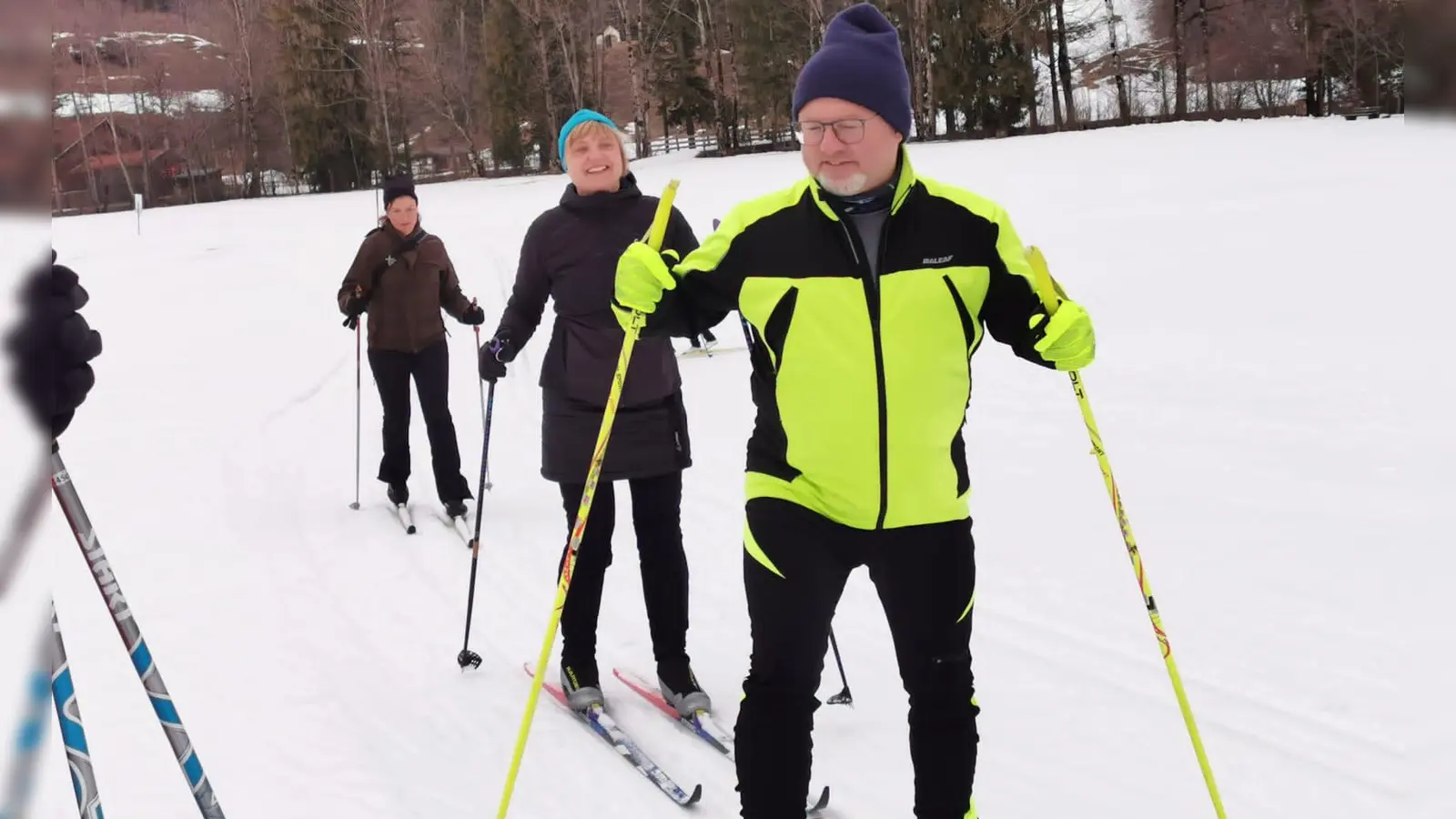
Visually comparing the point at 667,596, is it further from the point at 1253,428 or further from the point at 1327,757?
the point at 1253,428

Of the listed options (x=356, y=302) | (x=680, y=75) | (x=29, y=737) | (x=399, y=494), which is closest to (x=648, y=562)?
(x=29, y=737)

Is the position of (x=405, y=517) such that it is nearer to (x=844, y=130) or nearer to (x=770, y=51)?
(x=844, y=130)

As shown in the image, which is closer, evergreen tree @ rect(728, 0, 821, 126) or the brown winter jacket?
the brown winter jacket

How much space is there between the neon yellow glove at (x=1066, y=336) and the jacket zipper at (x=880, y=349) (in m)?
0.36

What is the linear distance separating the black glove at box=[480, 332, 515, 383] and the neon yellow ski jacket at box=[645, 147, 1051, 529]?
68.2 inches

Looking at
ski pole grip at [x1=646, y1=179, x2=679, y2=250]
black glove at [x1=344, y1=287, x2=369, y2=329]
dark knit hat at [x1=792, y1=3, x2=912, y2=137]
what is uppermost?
dark knit hat at [x1=792, y1=3, x2=912, y2=137]

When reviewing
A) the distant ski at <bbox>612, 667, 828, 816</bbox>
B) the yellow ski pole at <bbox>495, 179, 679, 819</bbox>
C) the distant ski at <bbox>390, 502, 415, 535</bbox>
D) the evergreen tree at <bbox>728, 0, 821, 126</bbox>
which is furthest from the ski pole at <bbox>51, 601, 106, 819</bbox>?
the evergreen tree at <bbox>728, 0, 821, 126</bbox>

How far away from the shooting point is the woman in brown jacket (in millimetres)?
6203

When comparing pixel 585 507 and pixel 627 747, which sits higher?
pixel 585 507

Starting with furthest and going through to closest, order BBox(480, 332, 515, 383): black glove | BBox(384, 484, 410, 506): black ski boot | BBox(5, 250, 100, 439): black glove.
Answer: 1. BBox(384, 484, 410, 506): black ski boot
2. BBox(480, 332, 515, 383): black glove
3. BBox(5, 250, 100, 439): black glove

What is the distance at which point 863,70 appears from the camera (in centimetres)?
249

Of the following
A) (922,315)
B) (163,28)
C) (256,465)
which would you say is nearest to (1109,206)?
(256,465)

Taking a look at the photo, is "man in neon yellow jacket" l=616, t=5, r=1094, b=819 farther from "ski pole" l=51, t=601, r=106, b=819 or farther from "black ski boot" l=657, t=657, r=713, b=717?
"ski pole" l=51, t=601, r=106, b=819

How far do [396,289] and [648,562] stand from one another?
10.0ft
